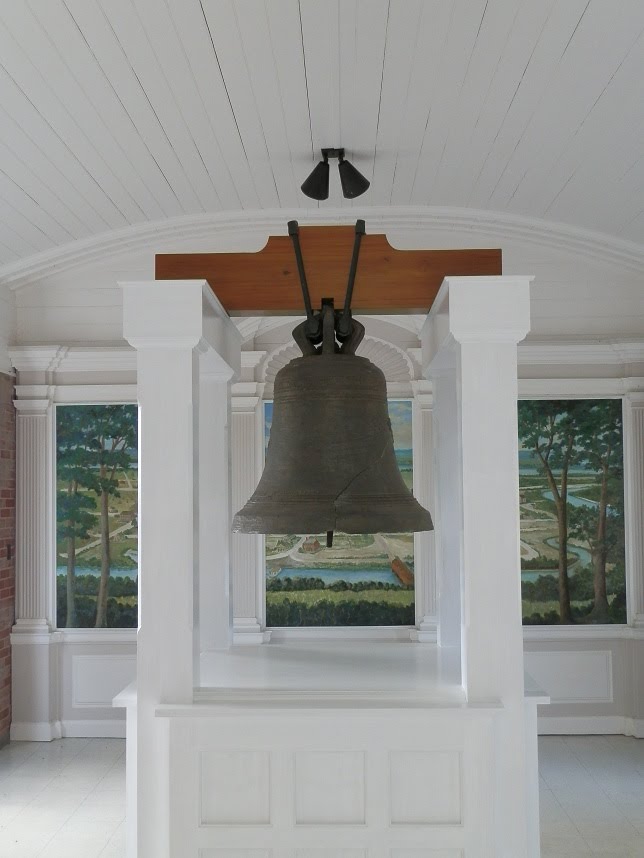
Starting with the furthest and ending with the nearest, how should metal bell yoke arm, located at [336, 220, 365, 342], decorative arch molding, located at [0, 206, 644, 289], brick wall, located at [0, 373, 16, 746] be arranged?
brick wall, located at [0, 373, 16, 746] → decorative arch molding, located at [0, 206, 644, 289] → metal bell yoke arm, located at [336, 220, 365, 342]

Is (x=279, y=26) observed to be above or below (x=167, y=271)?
above

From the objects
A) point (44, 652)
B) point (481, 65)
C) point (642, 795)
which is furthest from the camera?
point (44, 652)

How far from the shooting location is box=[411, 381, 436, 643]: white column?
5828mm

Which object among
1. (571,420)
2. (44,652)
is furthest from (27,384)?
(571,420)

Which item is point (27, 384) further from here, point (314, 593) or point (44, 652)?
point (314, 593)

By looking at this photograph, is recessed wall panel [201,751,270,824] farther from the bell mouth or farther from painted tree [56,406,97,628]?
painted tree [56,406,97,628]

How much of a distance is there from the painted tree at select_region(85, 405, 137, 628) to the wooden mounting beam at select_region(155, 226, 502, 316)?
3.54 metres

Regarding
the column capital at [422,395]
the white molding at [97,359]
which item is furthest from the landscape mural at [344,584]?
the white molding at [97,359]

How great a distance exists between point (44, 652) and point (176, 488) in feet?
13.1

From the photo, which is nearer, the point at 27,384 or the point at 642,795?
the point at 642,795

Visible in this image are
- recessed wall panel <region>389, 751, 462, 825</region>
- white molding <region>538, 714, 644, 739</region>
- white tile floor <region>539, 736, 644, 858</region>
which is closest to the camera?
recessed wall panel <region>389, 751, 462, 825</region>

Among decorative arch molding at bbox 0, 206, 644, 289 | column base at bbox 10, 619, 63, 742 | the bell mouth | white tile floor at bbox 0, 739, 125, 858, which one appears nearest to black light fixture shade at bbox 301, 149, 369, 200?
decorative arch molding at bbox 0, 206, 644, 289

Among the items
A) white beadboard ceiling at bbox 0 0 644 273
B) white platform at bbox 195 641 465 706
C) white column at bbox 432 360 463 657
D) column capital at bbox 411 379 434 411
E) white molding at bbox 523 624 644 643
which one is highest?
white beadboard ceiling at bbox 0 0 644 273

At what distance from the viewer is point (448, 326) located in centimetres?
244
